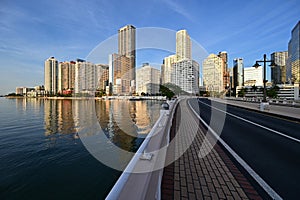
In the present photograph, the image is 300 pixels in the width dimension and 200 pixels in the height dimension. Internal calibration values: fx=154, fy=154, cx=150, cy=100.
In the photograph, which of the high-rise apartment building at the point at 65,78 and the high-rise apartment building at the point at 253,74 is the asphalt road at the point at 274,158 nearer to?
the high-rise apartment building at the point at 253,74

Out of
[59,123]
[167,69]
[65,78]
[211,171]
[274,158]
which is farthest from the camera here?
[65,78]

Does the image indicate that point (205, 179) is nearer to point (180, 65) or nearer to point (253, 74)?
point (180, 65)

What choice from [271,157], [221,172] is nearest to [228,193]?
[221,172]

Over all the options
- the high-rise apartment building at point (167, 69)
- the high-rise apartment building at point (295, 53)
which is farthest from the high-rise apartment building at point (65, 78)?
the high-rise apartment building at point (295, 53)

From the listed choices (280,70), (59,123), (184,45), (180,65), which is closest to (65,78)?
(59,123)

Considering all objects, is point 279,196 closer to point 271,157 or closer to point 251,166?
point 251,166

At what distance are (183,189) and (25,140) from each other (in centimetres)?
1310

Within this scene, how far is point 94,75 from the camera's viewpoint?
89.1ft

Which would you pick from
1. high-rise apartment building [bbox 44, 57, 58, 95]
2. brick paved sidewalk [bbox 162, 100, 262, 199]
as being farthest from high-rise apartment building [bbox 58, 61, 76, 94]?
brick paved sidewalk [bbox 162, 100, 262, 199]

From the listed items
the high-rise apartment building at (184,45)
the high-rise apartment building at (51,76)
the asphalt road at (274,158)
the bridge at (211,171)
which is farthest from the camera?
the high-rise apartment building at (51,76)

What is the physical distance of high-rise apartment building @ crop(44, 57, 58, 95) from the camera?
416ft

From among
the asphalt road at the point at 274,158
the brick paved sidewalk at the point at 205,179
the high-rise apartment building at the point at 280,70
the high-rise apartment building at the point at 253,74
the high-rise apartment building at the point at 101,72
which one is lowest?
the brick paved sidewalk at the point at 205,179

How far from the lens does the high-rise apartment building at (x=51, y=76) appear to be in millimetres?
126750

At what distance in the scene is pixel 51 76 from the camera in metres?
128
